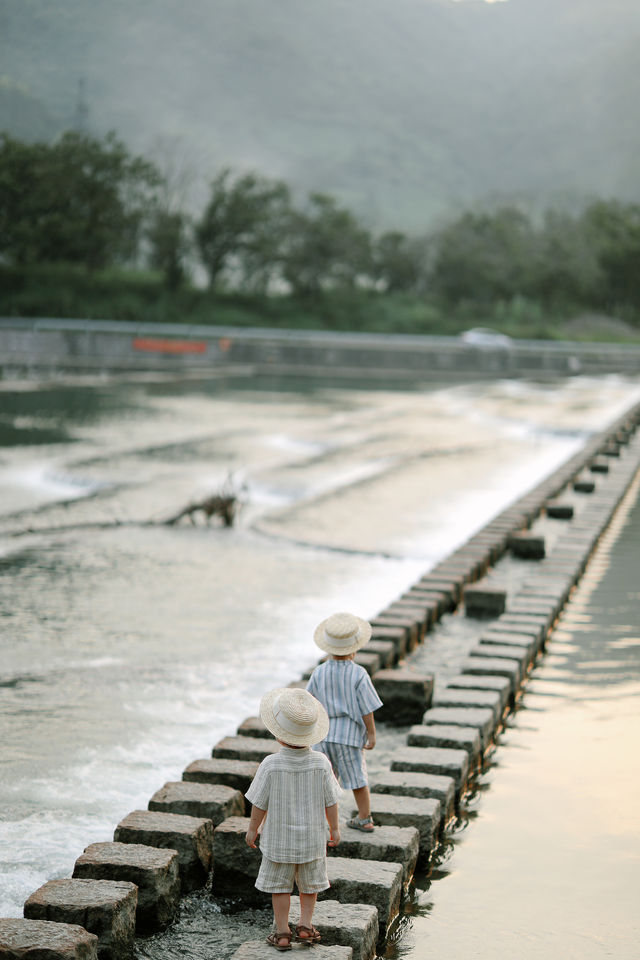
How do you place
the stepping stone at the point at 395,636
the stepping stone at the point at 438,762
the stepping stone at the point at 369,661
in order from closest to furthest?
the stepping stone at the point at 438,762 → the stepping stone at the point at 369,661 → the stepping stone at the point at 395,636

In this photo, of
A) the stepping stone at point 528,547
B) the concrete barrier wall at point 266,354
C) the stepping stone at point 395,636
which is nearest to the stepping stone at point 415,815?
the stepping stone at point 395,636

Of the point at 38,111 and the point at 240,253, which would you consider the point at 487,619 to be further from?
the point at 38,111

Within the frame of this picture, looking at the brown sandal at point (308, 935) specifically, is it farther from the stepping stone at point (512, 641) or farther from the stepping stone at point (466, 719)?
the stepping stone at point (512, 641)

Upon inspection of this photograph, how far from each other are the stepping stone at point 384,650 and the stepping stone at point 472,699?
67cm

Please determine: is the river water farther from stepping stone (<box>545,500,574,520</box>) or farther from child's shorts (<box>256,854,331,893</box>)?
stepping stone (<box>545,500,574,520</box>)

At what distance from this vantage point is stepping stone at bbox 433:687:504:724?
23.0 ft

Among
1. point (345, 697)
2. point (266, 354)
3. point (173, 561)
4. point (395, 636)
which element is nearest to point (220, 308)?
point (266, 354)

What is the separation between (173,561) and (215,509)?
2082 mm

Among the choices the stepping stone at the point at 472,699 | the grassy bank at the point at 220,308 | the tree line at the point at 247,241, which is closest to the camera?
the stepping stone at the point at 472,699

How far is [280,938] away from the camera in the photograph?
4250 mm

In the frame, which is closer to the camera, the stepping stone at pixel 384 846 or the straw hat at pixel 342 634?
the stepping stone at pixel 384 846

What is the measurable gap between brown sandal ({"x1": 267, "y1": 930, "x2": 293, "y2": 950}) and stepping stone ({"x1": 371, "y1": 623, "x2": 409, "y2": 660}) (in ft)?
13.0

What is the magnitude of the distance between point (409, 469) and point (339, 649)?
1575cm

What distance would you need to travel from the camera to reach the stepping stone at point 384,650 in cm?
787
